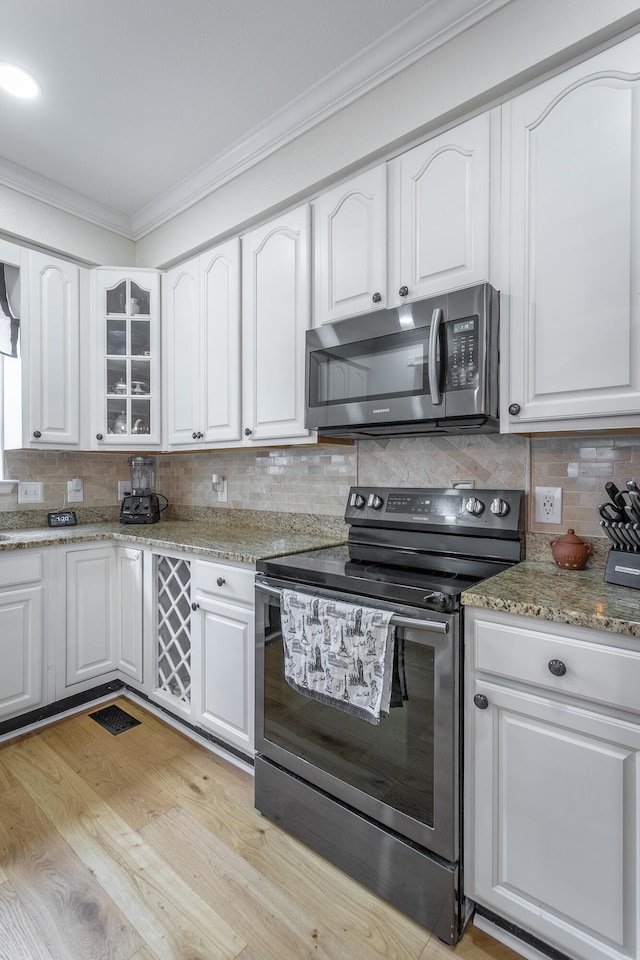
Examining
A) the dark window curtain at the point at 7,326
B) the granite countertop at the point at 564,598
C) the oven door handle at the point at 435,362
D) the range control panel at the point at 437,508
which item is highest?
the dark window curtain at the point at 7,326

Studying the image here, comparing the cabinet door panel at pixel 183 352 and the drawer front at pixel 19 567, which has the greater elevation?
the cabinet door panel at pixel 183 352

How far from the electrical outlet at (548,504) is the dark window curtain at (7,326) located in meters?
2.59

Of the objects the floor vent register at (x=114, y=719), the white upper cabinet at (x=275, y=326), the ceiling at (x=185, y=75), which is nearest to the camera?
the ceiling at (x=185, y=75)

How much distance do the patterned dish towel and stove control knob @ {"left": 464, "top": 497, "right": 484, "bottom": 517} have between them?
1.99 feet

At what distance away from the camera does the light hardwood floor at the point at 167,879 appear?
4.13ft

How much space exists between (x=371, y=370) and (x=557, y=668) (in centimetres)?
111

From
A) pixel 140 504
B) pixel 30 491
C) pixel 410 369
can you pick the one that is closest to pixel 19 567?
pixel 30 491

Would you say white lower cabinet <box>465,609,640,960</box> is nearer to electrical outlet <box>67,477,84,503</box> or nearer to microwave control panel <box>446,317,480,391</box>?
microwave control panel <box>446,317,480,391</box>

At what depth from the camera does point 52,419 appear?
2596 mm

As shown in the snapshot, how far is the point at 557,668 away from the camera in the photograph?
3.68 feet

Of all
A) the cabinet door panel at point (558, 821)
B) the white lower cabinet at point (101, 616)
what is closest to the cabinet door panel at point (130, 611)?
the white lower cabinet at point (101, 616)

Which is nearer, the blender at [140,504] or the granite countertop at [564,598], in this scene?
the granite countertop at [564,598]

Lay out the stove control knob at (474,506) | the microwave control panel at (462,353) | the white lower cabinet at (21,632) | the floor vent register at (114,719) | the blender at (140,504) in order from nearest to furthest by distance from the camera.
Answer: the microwave control panel at (462,353)
the stove control knob at (474,506)
the white lower cabinet at (21,632)
the floor vent register at (114,719)
the blender at (140,504)

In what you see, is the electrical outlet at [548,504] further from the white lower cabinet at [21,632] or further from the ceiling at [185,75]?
the white lower cabinet at [21,632]
